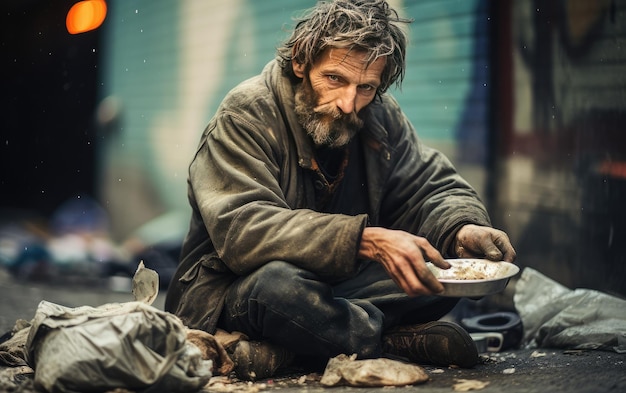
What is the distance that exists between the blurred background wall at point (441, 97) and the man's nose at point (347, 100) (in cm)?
71

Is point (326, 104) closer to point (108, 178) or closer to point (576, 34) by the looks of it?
point (576, 34)

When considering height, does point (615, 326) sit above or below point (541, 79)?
below

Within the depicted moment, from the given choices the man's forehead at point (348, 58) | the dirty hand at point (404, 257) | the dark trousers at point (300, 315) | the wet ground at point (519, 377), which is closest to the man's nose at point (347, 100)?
the man's forehead at point (348, 58)

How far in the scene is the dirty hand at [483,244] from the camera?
4070 mm

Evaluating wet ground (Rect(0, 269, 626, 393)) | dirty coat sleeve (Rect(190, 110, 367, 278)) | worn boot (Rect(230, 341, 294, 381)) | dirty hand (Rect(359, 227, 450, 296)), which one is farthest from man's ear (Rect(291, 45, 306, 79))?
wet ground (Rect(0, 269, 626, 393))

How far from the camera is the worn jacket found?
3684mm

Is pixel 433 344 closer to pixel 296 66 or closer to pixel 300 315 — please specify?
pixel 300 315

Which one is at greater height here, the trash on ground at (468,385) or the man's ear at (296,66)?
the man's ear at (296,66)

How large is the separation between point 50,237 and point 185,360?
6009mm

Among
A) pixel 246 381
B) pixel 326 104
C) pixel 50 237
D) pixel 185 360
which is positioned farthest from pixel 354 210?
pixel 50 237

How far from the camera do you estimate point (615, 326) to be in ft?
15.7

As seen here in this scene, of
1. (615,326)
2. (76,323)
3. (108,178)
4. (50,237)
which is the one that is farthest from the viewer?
(108,178)

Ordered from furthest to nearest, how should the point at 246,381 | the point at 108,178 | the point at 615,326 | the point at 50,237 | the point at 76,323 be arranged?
the point at 108,178 → the point at 50,237 → the point at 615,326 → the point at 246,381 → the point at 76,323

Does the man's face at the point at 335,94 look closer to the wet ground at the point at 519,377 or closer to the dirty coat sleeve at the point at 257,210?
the dirty coat sleeve at the point at 257,210
